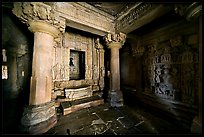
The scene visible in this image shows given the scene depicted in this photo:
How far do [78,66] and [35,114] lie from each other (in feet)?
13.2

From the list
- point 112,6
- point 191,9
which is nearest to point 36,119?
point 191,9

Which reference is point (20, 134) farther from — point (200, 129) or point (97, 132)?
point (200, 129)

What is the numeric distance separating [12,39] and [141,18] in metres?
4.32

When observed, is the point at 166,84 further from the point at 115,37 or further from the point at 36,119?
the point at 36,119

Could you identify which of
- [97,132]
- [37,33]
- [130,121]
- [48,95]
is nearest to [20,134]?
[48,95]

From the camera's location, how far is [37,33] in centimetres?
289

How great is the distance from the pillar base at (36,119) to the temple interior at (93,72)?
0.07ft

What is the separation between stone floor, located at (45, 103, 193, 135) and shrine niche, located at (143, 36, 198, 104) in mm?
1232

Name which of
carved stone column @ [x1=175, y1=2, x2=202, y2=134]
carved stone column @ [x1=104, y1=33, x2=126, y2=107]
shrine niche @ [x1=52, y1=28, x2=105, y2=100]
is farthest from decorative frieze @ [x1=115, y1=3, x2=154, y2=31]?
shrine niche @ [x1=52, y1=28, x2=105, y2=100]

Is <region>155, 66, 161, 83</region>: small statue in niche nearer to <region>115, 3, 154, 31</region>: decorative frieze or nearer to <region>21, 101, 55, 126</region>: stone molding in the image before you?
<region>115, 3, 154, 31</region>: decorative frieze

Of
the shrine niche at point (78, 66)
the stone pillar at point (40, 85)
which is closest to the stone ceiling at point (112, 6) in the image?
the shrine niche at point (78, 66)

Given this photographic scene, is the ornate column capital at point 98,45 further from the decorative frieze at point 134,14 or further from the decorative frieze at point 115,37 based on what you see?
the decorative frieze at point 134,14

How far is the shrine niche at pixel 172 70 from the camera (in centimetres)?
339

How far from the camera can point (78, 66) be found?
640 centimetres
